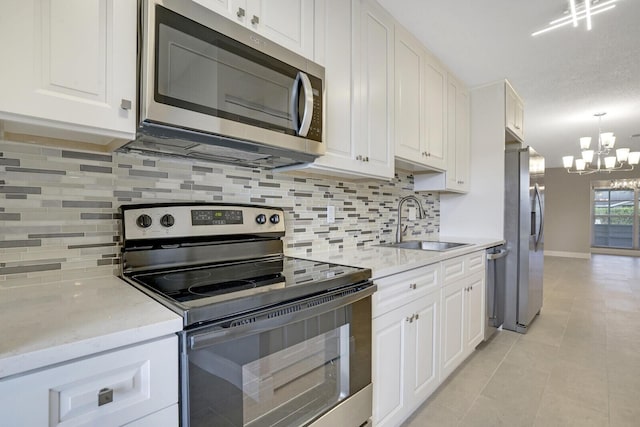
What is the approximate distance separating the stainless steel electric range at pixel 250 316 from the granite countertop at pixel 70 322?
6 centimetres

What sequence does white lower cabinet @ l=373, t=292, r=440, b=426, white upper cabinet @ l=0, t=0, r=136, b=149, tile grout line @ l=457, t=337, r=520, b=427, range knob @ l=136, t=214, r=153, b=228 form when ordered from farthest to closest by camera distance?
1. tile grout line @ l=457, t=337, r=520, b=427
2. white lower cabinet @ l=373, t=292, r=440, b=426
3. range knob @ l=136, t=214, r=153, b=228
4. white upper cabinet @ l=0, t=0, r=136, b=149

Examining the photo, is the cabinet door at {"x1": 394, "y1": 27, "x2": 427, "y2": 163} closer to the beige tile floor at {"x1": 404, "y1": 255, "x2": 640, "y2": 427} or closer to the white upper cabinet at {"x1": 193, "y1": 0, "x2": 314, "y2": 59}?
the white upper cabinet at {"x1": 193, "y1": 0, "x2": 314, "y2": 59}

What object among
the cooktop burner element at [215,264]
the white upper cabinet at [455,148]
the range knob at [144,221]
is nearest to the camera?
the cooktop burner element at [215,264]

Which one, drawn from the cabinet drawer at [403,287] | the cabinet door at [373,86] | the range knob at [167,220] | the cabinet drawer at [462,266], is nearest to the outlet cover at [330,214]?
the cabinet door at [373,86]

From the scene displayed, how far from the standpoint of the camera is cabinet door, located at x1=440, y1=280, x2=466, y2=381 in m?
1.92

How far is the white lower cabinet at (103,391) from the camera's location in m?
0.57

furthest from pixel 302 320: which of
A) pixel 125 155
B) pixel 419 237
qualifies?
pixel 419 237

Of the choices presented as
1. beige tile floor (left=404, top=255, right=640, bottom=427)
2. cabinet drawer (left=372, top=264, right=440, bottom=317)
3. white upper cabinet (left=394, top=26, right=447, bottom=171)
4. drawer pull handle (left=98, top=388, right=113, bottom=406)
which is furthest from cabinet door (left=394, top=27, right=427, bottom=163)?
drawer pull handle (left=98, top=388, right=113, bottom=406)

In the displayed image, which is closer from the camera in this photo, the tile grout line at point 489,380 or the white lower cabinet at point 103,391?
the white lower cabinet at point 103,391

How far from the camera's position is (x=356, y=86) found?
1707mm

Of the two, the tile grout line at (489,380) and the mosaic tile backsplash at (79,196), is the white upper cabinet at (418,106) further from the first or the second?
the tile grout line at (489,380)

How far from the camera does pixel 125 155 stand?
1.21m

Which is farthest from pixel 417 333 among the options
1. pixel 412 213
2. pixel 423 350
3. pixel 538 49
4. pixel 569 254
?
pixel 569 254

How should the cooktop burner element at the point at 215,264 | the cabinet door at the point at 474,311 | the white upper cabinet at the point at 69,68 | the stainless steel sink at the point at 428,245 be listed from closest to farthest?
1. the white upper cabinet at the point at 69,68
2. the cooktop burner element at the point at 215,264
3. the cabinet door at the point at 474,311
4. the stainless steel sink at the point at 428,245
